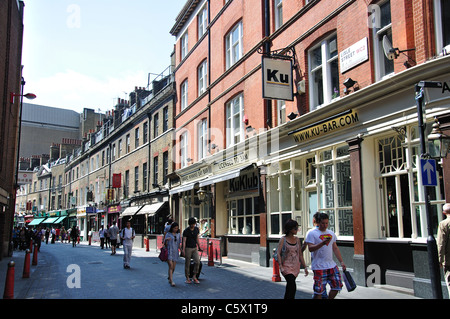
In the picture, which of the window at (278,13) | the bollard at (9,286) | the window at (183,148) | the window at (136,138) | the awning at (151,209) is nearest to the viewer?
the bollard at (9,286)

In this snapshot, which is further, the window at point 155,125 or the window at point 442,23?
the window at point 155,125

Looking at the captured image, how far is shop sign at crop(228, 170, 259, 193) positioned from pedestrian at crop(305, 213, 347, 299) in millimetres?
9160

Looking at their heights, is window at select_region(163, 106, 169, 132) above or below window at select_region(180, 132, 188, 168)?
above

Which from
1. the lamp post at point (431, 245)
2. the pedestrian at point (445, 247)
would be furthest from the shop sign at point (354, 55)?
the pedestrian at point (445, 247)

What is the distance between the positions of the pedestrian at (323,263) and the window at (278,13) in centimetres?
1063

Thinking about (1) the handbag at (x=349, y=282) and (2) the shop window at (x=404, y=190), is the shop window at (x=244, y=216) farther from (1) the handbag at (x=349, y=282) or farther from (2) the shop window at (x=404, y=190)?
(1) the handbag at (x=349, y=282)

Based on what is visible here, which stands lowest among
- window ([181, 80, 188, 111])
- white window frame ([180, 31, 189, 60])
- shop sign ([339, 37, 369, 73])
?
shop sign ([339, 37, 369, 73])

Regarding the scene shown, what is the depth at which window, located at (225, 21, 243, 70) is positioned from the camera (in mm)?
18344

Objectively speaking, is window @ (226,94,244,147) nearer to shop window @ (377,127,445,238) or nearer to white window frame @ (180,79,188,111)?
white window frame @ (180,79,188,111)

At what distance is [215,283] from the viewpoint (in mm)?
10773

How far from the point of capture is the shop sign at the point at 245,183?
16.5 m

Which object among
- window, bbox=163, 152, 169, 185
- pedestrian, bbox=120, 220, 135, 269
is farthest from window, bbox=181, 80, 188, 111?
pedestrian, bbox=120, 220, 135, 269

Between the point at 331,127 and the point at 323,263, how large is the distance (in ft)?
19.1

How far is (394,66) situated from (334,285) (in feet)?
19.2
